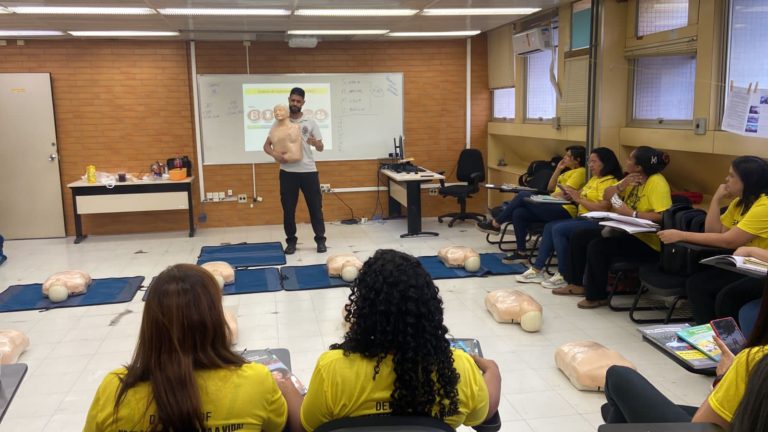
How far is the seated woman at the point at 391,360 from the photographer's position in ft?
5.41

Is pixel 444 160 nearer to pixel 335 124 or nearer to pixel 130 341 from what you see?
pixel 335 124

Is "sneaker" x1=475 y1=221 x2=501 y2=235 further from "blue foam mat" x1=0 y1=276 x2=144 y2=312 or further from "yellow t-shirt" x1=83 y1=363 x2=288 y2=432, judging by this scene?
"yellow t-shirt" x1=83 y1=363 x2=288 y2=432

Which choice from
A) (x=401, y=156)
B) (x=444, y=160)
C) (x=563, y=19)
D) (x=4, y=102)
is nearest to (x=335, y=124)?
(x=401, y=156)

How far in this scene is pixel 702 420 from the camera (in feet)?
5.39

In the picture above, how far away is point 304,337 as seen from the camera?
419 centimetres

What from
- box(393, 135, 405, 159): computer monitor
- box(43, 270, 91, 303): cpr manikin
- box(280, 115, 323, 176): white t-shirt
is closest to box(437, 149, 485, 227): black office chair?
box(393, 135, 405, 159): computer monitor

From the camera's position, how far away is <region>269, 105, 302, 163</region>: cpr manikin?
6367 mm

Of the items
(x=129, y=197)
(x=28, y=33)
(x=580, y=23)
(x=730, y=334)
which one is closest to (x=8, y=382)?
(x=730, y=334)

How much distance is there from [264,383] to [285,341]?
2.48m

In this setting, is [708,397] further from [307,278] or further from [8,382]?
[307,278]

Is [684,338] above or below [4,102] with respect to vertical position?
below

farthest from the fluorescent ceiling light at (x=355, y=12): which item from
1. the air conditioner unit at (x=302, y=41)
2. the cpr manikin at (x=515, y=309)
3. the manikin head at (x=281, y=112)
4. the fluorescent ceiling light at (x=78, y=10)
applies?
the cpr manikin at (x=515, y=309)

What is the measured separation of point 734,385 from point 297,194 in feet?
17.5

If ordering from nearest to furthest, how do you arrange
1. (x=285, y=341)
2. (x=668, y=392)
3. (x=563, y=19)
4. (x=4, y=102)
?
(x=668, y=392) → (x=285, y=341) → (x=563, y=19) → (x=4, y=102)
